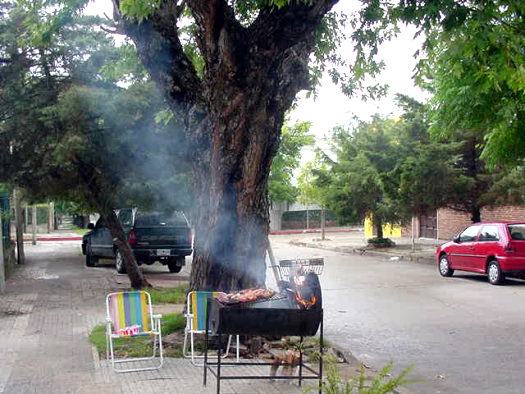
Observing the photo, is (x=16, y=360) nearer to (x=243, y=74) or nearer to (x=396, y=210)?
(x=243, y=74)

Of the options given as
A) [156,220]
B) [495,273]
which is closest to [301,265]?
[495,273]

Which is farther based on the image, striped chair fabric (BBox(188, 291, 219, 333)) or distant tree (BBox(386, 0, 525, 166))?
striped chair fabric (BBox(188, 291, 219, 333))

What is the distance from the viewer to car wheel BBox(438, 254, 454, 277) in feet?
58.1

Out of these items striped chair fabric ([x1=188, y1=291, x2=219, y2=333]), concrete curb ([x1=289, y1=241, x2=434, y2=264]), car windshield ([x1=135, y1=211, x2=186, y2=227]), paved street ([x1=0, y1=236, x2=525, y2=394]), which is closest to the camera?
paved street ([x1=0, y1=236, x2=525, y2=394])

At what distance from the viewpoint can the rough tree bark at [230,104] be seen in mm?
7562

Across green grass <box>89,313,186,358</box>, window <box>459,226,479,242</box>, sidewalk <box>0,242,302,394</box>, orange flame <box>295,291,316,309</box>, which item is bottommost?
sidewalk <box>0,242,302,394</box>

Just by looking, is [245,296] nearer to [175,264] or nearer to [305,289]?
[305,289]

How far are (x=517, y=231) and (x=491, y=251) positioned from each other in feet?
2.57

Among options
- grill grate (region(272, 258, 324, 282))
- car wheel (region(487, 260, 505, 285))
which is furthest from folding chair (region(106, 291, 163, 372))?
car wheel (region(487, 260, 505, 285))

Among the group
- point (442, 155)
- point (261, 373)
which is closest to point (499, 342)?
point (261, 373)

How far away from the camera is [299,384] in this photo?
6562mm

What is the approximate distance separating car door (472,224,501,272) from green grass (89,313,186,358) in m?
9.61

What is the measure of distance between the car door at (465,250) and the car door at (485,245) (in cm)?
18

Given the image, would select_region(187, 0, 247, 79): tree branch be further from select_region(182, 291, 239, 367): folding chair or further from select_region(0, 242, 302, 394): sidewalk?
select_region(0, 242, 302, 394): sidewalk
